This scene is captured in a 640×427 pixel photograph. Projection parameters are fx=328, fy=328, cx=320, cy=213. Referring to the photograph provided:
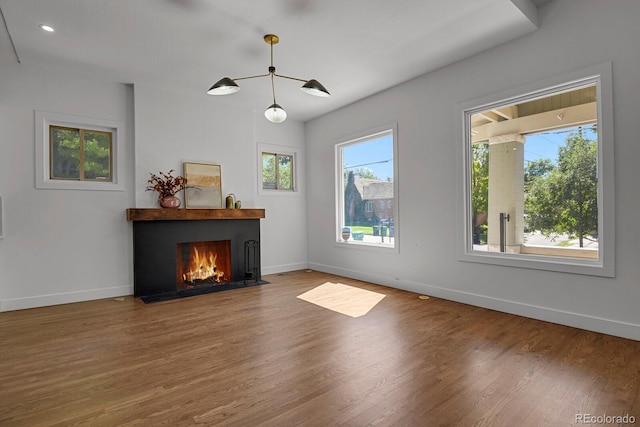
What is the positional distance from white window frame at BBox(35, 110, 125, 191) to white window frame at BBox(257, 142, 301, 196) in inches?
86.4

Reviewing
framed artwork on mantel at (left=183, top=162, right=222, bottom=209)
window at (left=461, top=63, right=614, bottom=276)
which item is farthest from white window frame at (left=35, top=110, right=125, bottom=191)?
window at (left=461, top=63, right=614, bottom=276)

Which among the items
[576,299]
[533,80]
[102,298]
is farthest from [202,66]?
[576,299]

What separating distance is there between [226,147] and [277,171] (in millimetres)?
1159

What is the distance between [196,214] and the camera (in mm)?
4926

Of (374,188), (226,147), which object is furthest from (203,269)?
(374,188)

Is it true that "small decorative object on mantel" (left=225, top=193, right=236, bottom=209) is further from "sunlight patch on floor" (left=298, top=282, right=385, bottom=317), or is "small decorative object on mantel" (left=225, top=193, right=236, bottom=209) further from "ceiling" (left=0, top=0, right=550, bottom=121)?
"sunlight patch on floor" (left=298, top=282, right=385, bottom=317)

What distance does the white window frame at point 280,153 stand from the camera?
604cm

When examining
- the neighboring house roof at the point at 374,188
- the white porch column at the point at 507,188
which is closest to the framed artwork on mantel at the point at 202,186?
the neighboring house roof at the point at 374,188

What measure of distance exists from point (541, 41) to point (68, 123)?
5.68 meters

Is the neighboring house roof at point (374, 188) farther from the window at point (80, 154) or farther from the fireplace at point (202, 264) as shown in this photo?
the window at point (80, 154)

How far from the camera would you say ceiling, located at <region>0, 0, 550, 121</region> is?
295 centimetres

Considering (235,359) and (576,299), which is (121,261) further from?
(576,299)

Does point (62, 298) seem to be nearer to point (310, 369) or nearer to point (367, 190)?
point (310, 369)

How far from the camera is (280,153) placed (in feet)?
20.9
